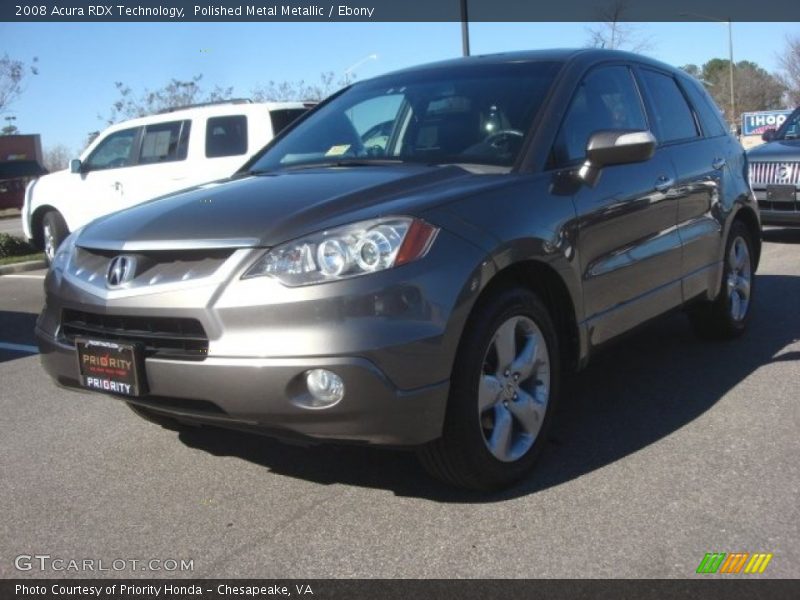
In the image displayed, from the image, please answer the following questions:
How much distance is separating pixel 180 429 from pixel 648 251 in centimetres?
252

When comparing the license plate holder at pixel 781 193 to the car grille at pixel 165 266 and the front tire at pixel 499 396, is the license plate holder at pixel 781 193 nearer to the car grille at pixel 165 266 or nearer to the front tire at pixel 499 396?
the front tire at pixel 499 396

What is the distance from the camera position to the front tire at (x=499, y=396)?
10.3 ft

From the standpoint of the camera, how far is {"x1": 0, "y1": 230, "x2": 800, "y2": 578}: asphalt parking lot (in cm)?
293

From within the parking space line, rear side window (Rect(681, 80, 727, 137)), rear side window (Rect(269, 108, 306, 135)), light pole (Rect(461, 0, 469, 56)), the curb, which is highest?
light pole (Rect(461, 0, 469, 56))

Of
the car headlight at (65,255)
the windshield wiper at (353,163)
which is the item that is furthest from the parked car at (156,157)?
the car headlight at (65,255)

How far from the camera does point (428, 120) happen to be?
13.9 feet

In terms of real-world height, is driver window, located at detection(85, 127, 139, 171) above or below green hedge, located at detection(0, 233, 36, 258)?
above

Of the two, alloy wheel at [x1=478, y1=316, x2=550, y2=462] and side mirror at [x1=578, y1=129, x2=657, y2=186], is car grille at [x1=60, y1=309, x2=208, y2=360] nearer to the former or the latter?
alloy wheel at [x1=478, y1=316, x2=550, y2=462]

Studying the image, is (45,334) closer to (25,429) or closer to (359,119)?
(25,429)

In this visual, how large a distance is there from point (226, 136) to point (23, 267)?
4650mm

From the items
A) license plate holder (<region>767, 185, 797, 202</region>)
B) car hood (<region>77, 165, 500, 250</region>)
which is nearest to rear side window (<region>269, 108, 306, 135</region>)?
license plate holder (<region>767, 185, 797, 202</region>)

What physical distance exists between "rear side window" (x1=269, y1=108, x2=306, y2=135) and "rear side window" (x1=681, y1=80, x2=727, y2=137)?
5833 millimetres

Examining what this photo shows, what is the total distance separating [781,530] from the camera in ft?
9.91
